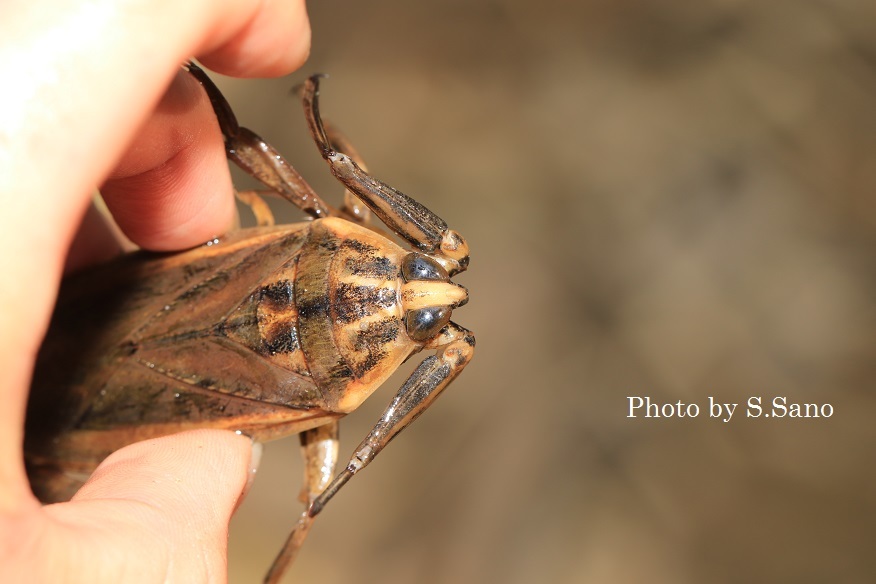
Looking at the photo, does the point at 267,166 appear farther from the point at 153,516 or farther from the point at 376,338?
the point at 153,516

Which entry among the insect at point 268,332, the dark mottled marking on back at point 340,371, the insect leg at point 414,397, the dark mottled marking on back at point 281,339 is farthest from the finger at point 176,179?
the insect leg at point 414,397

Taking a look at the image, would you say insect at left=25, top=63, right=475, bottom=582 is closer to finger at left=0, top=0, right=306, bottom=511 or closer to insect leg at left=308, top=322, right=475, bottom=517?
insect leg at left=308, top=322, right=475, bottom=517

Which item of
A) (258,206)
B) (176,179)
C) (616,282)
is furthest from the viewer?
(616,282)

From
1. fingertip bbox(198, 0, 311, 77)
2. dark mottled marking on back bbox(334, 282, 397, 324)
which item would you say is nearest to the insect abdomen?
dark mottled marking on back bbox(334, 282, 397, 324)

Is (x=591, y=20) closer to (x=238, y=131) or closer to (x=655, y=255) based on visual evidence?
(x=655, y=255)

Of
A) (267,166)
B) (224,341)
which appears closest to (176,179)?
(267,166)

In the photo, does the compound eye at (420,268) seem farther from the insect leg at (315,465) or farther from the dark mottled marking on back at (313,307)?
the insect leg at (315,465)

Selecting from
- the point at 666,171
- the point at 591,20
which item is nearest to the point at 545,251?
the point at 666,171
